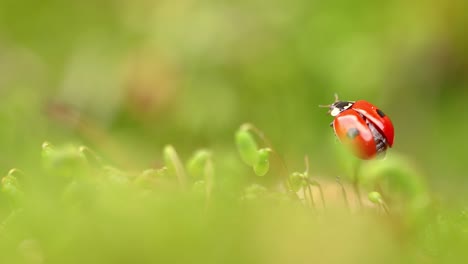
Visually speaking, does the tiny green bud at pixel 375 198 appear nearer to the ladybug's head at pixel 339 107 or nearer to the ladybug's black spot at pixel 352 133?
the ladybug's black spot at pixel 352 133

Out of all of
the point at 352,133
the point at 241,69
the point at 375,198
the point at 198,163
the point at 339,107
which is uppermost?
the point at 241,69

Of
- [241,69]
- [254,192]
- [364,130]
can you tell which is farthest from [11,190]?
[241,69]

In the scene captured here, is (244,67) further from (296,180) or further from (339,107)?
(296,180)

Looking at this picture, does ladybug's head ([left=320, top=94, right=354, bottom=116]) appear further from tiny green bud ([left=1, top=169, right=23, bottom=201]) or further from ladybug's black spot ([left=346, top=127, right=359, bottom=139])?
tiny green bud ([left=1, top=169, right=23, bottom=201])

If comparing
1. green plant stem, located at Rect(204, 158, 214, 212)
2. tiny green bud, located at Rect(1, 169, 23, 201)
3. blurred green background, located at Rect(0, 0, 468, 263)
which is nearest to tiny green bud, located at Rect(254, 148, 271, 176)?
green plant stem, located at Rect(204, 158, 214, 212)

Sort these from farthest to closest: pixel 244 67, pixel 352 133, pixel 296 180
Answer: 1. pixel 244 67
2. pixel 352 133
3. pixel 296 180

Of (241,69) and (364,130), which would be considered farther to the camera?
(241,69)

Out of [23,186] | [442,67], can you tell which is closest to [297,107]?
[442,67]

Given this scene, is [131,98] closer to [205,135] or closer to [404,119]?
[205,135]
